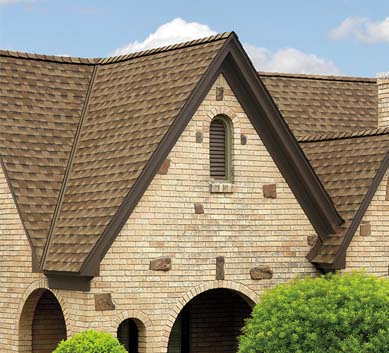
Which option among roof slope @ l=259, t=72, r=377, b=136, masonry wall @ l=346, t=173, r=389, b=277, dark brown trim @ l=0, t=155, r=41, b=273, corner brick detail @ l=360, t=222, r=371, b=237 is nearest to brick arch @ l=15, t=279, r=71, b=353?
dark brown trim @ l=0, t=155, r=41, b=273

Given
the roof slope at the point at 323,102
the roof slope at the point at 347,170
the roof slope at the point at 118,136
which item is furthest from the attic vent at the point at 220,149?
the roof slope at the point at 323,102

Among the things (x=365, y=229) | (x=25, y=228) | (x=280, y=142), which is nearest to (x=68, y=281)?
(x=25, y=228)

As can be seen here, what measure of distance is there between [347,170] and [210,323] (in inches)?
187

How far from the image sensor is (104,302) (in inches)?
871

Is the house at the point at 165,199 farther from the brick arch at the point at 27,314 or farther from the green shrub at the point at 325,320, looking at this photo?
the green shrub at the point at 325,320

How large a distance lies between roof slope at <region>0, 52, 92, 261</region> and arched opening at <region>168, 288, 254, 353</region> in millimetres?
4399

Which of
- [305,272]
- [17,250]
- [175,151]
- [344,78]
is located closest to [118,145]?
[175,151]

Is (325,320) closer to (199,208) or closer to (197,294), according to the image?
(197,294)

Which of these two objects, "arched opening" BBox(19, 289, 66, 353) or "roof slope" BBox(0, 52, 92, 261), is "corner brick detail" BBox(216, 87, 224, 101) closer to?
"roof slope" BBox(0, 52, 92, 261)

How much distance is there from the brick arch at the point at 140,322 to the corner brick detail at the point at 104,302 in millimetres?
288

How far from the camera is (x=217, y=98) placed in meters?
23.7

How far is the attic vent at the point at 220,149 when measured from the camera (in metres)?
23.9

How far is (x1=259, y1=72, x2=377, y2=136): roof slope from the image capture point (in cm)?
2928

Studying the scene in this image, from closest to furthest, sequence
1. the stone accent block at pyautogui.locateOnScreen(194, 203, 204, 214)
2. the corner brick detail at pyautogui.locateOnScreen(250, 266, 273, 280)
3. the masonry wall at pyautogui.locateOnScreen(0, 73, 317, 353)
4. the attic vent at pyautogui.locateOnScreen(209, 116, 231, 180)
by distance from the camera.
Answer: the masonry wall at pyautogui.locateOnScreen(0, 73, 317, 353) < the stone accent block at pyautogui.locateOnScreen(194, 203, 204, 214) < the attic vent at pyautogui.locateOnScreen(209, 116, 231, 180) < the corner brick detail at pyautogui.locateOnScreen(250, 266, 273, 280)
